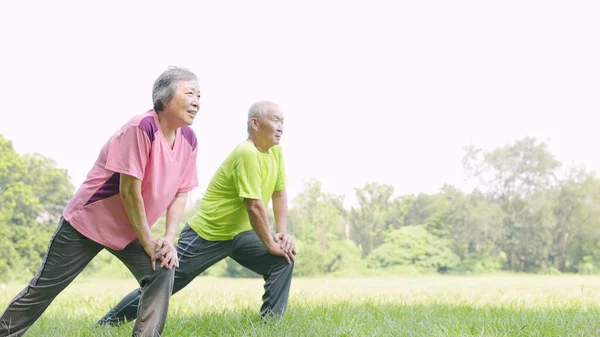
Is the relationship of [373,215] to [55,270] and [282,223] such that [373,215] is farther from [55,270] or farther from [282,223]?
[55,270]

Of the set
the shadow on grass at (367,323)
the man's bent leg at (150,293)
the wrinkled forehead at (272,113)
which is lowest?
the shadow on grass at (367,323)

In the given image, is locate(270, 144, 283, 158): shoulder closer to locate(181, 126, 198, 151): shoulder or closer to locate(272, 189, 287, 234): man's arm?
locate(272, 189, 287, 234): man's arm

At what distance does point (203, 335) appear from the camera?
3.95 meters

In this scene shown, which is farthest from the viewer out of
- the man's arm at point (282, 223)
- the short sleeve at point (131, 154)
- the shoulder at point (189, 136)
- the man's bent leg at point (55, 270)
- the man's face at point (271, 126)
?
the man's arm at point (282, 223)

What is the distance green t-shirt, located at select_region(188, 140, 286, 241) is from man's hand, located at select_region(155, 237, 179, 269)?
2.71 feet

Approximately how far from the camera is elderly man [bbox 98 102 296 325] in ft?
13.2

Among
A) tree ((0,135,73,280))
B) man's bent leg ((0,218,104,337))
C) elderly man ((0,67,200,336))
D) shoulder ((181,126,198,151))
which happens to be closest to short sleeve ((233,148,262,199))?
shoulder ((181,126,198,151))

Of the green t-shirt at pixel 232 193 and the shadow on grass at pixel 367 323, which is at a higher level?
the green t-shirt at pixel 232 193

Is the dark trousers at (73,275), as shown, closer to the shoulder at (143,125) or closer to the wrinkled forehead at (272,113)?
the shoulder at (143,125)

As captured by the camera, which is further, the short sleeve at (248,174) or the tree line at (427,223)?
the tree line at (427,223)

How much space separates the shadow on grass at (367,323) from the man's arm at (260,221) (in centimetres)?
54

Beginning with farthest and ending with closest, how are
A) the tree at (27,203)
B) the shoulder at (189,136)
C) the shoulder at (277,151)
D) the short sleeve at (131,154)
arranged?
1. the tree at (27,203)
2. the shoulder at (277,151)
3. the shoulder at (189,136)
4. the short sleeve at (131,154)

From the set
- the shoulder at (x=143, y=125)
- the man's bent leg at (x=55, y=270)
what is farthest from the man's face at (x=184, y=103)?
the man's bent leg at (x=55, y=270)

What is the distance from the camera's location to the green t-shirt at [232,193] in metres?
4.03
